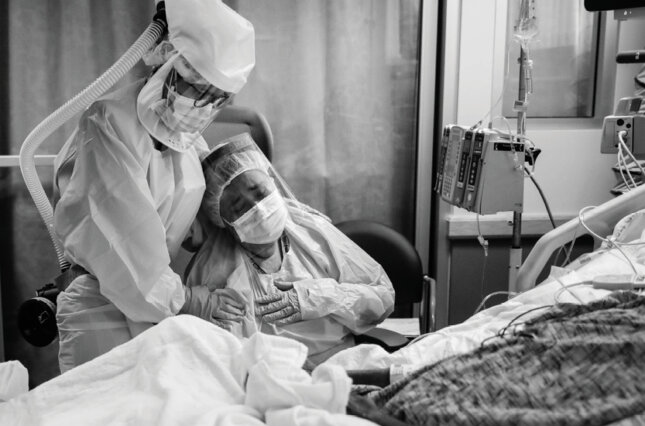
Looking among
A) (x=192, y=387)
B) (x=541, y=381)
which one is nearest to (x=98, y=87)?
(x=192, y=387)

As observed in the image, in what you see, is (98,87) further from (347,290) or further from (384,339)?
(384,339)

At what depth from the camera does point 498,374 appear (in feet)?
3.77

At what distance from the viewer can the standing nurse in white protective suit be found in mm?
1716

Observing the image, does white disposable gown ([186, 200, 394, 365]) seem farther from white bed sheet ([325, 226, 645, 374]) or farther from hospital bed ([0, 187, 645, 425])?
hospital bed ([0, 187, 645, 425])

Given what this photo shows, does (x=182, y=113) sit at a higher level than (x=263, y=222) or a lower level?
higher

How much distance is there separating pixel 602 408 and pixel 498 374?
7.3 inches

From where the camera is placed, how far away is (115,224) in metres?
1.72

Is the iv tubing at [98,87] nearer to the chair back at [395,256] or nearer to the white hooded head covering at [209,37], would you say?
the white hooded head covering at [209,37]

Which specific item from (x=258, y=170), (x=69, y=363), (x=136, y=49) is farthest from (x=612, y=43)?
(x=69, y=363)

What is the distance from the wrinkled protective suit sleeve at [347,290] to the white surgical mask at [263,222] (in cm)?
16

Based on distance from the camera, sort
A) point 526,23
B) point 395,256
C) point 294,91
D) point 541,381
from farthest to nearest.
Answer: point 294,91, point 395,256, point 526,23, point 541,381

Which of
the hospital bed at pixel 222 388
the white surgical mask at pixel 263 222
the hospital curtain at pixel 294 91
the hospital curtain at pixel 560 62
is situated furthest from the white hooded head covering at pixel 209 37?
the hospital curtain at pixel 560 62

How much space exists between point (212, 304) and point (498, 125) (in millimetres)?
1663

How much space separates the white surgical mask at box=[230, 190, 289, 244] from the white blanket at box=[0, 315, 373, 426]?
2.07 ft
